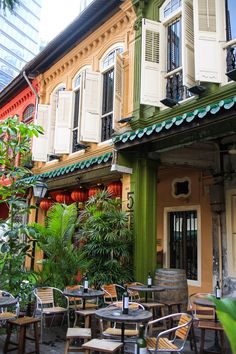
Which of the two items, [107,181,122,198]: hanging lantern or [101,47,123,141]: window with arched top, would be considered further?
[101,47,123,141]: window with arched top

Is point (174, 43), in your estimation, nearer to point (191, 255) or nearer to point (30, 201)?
point (191, 255)

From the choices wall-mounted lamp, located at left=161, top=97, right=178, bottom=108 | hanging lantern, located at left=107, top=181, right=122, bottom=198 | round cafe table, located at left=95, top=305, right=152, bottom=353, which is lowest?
round cafe table, located at left=95, top=305, right=152, bottom=353

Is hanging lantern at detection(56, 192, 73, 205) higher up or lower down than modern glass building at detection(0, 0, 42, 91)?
lower down

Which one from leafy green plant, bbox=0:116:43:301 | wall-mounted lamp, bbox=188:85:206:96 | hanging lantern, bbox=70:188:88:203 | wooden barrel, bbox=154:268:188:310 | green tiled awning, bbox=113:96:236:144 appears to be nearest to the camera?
green tiled awning, bbox=113:96:236:144

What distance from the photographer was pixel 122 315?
14.1 feet

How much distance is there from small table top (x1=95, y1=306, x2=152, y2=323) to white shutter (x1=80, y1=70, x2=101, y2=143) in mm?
5342

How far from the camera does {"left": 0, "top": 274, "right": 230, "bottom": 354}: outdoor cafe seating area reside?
4219 mm

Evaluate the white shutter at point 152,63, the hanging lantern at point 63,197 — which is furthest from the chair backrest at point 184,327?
the hanging lantern at point 63,197

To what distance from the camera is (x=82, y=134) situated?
9094 millimetres

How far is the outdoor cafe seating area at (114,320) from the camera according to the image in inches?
166

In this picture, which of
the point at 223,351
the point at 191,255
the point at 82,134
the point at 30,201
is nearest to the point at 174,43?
the point at 82,134

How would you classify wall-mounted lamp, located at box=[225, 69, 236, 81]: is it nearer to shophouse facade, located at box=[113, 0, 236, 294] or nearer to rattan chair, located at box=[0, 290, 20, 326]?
shophouse facade, located at box=[113, 0, 236, 294]

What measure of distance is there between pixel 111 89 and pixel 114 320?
6.74 meters

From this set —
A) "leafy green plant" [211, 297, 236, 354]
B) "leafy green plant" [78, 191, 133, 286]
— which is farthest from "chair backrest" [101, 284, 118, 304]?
"leafy green plant" [211, 297, 236, 354]
